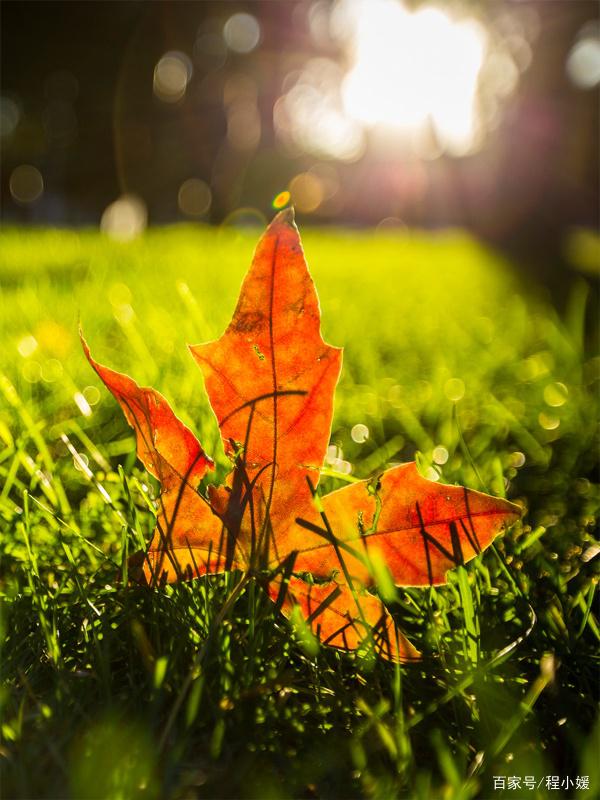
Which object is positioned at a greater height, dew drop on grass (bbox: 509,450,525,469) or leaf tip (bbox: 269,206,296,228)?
leaf tip (bbox: 269,206,296,228)

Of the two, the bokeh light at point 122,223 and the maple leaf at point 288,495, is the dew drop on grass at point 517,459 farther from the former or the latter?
the bokeh light at point 122,223

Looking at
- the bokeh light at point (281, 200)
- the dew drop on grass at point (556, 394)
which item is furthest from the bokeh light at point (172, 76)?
the bokeh light at point (281, 200)

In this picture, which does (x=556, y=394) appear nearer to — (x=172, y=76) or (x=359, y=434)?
(x=359, y=434)

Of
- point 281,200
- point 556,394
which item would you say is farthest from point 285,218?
point 556,394

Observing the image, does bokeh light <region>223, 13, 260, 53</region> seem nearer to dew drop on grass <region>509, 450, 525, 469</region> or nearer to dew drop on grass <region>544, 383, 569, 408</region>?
dew drop on grass <region>544, 383, 569, 408</region>

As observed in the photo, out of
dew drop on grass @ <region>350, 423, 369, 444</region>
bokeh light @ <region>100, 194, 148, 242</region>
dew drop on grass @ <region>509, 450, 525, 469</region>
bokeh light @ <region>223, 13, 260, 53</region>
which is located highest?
bokeh light @ <region>223, 13, 260, 53</region>

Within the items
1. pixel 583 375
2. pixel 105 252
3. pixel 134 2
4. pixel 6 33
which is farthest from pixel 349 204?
pixel 583 375

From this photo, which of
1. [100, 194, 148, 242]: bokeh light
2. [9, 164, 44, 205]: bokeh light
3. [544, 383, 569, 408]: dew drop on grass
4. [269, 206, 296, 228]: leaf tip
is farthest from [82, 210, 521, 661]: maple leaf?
[9, 164, 44, 205]: bokeh light
